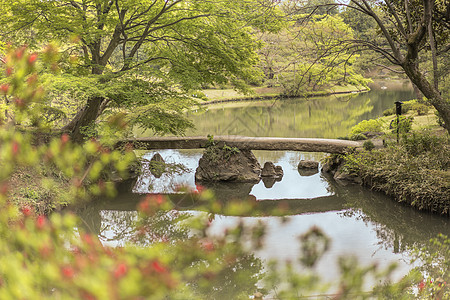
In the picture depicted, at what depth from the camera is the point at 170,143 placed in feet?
39.2

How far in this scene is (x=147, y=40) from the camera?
1160cm

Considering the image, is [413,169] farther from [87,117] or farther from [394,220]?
[87,117]

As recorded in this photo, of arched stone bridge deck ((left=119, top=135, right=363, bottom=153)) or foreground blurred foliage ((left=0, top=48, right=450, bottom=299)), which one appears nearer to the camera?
foreground blurred foliage ((left=0, top=48, right=450, bottom=299))

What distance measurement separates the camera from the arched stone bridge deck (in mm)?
10984

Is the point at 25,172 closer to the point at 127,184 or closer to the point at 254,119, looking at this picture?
the point at 127,184

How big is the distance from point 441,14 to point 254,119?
16.0 meters

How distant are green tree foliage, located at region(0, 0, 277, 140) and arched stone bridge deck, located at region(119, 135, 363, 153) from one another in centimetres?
78

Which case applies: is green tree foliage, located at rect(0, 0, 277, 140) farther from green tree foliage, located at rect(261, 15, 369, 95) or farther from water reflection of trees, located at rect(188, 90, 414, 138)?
water reflection of trees, located at rect(188, 90, 414, 138)

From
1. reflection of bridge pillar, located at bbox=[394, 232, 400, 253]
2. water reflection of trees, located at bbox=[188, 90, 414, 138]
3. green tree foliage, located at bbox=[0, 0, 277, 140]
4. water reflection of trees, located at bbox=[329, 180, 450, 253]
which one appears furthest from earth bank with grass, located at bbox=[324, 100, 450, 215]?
water reflection of trees, located at bbox=[188, 90, 414, 138]

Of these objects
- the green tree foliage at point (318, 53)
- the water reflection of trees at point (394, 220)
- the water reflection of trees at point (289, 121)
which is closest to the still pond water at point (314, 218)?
the water reflection of trees at point (394, 220)

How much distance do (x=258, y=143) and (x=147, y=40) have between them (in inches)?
158

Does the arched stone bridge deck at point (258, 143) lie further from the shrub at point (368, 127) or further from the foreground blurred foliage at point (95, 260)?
the foreground blurred foliage at point (95, 260)

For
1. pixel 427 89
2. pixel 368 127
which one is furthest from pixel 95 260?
pixel 368 127

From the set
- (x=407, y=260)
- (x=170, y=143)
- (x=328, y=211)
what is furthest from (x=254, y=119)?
(x=407, y=260)
